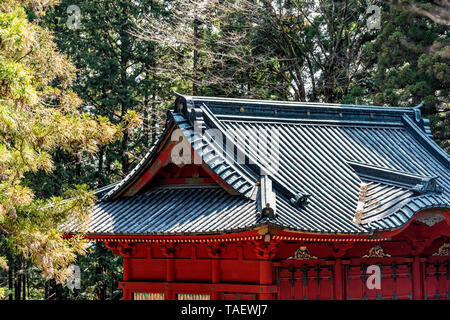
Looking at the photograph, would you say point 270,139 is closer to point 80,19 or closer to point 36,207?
point 36,207

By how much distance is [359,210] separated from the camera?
1218cm

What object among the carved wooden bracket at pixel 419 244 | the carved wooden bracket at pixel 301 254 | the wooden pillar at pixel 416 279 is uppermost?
the carved wooden bracket at pixel 419 244

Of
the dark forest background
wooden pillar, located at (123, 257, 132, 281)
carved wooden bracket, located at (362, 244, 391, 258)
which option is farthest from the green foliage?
the dark forest background

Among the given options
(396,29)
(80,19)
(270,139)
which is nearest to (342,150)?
(270,139)

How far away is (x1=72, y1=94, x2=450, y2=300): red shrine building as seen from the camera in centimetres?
1154

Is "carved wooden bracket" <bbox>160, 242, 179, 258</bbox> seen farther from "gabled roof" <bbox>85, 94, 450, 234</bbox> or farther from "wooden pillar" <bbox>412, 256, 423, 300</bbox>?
"wooden pillar" <bbox>412, 256, 423, 300</bbox>

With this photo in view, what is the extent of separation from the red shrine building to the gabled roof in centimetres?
3

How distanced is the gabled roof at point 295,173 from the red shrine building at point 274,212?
0.03 meters

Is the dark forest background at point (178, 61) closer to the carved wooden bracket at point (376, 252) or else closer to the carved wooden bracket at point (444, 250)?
the carved wooden bracket at point (444, 250)

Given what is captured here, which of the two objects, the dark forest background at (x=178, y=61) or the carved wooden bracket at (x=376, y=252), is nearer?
the carved wooden bracket at (x=376, y=252)

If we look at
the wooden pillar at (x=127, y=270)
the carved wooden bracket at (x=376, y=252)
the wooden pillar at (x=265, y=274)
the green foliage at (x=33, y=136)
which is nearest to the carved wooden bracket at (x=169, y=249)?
the wooden pillar at (x=127, y=270)

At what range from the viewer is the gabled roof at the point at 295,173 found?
11.5 m

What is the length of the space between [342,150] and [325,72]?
14530 millimetres
